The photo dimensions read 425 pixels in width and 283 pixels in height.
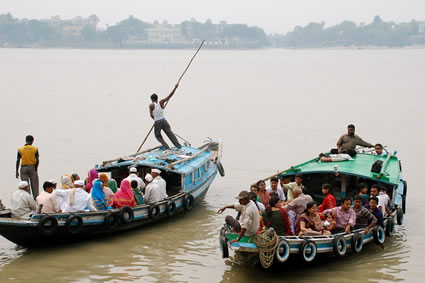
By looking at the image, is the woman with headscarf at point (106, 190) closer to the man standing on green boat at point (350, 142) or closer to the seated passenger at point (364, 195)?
the seated passenger at point (364, 195)

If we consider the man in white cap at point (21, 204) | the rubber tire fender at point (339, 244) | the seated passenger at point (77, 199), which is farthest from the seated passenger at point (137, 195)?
the rubber tire fender at point (339, 244)

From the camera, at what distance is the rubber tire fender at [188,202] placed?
53.6 ft

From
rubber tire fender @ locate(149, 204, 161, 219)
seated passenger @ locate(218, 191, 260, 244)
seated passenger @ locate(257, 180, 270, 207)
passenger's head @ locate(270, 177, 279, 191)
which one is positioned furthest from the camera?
rubber tire fender @ locate(149, 204, 161, 219)

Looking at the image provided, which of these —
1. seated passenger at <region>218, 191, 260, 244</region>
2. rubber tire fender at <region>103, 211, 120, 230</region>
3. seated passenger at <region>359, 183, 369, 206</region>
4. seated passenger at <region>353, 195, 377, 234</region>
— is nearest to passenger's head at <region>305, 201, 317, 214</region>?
seated passenger at <region>353, 195, 377, 234</region>

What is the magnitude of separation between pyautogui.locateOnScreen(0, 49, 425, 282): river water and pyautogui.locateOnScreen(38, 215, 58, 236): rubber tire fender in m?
0.54

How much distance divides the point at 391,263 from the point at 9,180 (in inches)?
476

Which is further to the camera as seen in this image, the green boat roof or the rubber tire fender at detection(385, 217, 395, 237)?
the green boat roof

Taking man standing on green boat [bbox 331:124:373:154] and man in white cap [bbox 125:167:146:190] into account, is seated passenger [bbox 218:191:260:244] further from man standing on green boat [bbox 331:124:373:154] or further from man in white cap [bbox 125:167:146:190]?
man standing on green boat [bbox 331:124:373:154]

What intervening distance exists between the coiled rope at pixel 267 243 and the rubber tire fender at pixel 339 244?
140 cm

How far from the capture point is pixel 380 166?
1502 centimetres

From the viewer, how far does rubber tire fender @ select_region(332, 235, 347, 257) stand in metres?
12.4

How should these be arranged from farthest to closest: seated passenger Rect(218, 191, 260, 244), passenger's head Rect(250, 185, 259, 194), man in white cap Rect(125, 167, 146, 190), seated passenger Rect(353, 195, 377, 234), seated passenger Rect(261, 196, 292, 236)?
man in white cap Rect(125, 167, 146, 190), passenger's head Rect(250, 185, 259, 194), seated passenger Rect(353, 195, 377, 234), seated passenger Rect(261, 196, 292, 236), seated passenger Rect(218, 191, 260, 244)

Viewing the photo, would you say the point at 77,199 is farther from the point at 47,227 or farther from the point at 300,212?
the point at 300,212

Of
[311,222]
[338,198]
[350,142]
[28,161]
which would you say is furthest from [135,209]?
[350,142]
